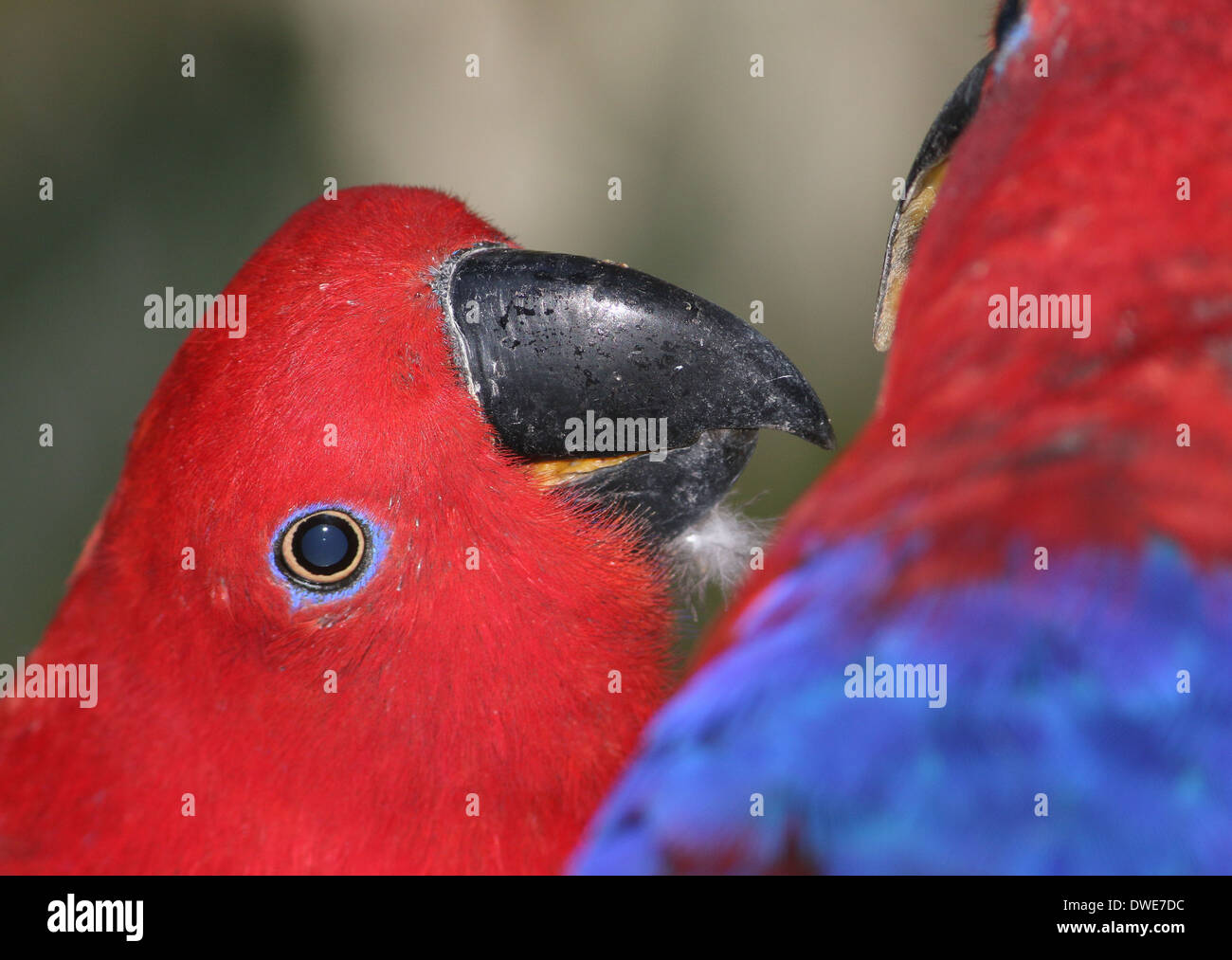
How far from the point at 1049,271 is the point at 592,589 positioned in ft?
1.55

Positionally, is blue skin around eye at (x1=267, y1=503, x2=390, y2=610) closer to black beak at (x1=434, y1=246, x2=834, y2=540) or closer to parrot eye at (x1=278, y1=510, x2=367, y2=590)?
parrot eye at (x1=278, y1=510, x2=367, y2=590)

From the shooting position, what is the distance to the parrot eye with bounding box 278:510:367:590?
868 millimetres

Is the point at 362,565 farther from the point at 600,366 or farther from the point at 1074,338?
the point at 1074,338

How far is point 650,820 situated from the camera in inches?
22.1

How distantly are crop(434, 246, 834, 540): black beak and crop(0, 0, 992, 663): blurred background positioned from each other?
1.52 m

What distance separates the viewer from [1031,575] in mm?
524

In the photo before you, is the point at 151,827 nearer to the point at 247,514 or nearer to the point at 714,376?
the point at 247,514

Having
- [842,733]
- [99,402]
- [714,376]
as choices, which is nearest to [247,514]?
[714,376]

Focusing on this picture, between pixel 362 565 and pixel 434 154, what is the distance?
6.18 feet

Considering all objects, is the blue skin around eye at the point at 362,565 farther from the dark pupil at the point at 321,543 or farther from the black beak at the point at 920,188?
the black beak at the point at 920,188

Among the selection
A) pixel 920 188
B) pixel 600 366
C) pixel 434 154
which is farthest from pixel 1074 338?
pixel 434 154

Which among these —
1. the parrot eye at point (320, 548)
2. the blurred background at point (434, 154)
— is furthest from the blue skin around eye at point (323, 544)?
the blurred background at point (434, 154)

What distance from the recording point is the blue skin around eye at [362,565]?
0.86 meters

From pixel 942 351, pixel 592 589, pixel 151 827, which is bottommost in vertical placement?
pixel 151 827
